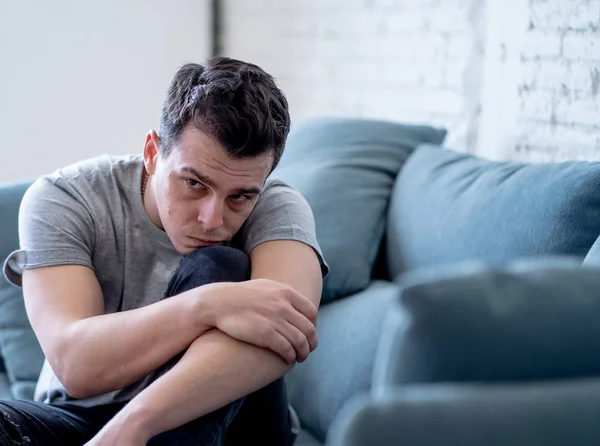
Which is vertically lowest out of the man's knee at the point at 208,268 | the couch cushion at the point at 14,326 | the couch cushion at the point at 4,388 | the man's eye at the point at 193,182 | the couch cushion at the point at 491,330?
the couch cushion at the point at 4,388

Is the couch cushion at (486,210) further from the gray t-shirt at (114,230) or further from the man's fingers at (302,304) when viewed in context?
the man's fingers at (302,304)

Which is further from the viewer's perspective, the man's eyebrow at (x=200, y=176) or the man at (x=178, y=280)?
the man's eyebrow at (x=200, y=176)

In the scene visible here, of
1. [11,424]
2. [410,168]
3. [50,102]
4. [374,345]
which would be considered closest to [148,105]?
[50,102]

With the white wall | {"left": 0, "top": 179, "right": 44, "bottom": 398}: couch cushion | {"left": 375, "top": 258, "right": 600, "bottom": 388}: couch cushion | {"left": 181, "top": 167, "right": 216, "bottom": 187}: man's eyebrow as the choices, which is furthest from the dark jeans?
the white wall

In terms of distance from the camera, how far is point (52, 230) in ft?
5.13

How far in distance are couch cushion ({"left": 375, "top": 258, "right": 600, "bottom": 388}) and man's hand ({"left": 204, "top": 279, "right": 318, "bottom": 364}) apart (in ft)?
1.91

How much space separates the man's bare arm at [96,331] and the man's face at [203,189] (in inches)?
6.1

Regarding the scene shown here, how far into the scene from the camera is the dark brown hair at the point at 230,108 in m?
1.49

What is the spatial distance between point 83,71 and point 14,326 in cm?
173

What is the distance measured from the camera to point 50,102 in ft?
11.3

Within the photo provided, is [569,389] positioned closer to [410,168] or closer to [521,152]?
[410,168]

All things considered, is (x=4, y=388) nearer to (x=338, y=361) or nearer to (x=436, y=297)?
(x=338, y=361)

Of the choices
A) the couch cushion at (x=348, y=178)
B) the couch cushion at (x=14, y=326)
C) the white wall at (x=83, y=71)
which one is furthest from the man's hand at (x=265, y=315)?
the white wall at (x=83, y=71)

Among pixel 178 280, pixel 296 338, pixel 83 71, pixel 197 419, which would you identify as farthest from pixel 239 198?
pixel 83 71
